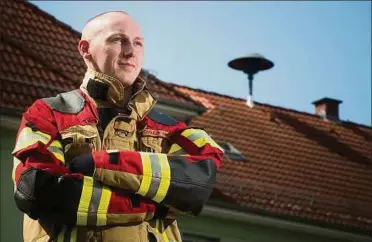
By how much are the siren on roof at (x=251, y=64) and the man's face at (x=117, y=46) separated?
16.2m

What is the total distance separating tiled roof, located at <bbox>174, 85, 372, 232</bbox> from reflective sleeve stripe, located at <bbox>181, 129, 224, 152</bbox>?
8.76m

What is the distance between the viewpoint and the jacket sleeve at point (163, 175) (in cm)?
259

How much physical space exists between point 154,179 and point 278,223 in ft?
33.1

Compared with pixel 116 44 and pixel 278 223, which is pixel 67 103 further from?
pixel 278 223

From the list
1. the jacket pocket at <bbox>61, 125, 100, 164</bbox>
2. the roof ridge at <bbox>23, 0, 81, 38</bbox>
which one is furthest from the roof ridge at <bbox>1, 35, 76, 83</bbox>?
the jacket pocket at <bbox>61, 125, 100, 164</bbox>

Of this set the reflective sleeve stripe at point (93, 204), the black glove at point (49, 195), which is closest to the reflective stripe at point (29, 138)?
the black glove at point (49, 195)

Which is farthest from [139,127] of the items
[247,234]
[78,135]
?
[247,234]

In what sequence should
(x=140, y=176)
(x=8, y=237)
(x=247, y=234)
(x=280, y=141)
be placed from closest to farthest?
(x=140, y=176) < (x=8, y=237) < (x=247, y=234) < (x=280, y=141)

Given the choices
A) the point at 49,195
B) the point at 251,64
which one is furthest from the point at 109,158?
the point at 251,64

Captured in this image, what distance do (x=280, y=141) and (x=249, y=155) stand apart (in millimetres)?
1831

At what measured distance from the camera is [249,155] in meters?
14.6

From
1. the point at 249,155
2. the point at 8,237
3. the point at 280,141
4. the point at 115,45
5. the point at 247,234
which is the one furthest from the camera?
the point at 280,141

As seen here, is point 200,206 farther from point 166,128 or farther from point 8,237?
point 8,237

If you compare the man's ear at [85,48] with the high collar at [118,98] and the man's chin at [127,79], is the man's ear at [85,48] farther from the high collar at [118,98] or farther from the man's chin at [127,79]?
the man's chin at [127,79]
